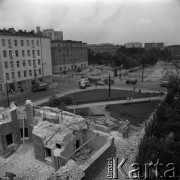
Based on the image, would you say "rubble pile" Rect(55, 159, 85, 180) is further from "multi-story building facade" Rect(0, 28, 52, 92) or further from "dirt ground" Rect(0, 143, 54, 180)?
"multi-story building facade" Rect(0, 28, 52, 92)

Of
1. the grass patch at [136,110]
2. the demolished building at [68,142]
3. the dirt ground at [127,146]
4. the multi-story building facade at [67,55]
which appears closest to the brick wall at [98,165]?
the demolished building at [68,142]

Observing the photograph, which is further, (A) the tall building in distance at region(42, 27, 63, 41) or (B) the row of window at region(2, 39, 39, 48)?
(A) the tall building in distance at region(42, 27, 63, 41)

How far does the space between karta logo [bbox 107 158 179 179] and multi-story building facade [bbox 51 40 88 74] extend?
6730 centimetres

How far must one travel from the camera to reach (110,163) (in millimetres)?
14922

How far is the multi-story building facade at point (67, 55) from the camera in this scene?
77938 mm

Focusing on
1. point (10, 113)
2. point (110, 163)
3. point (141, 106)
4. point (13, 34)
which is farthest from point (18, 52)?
point (110, 163)

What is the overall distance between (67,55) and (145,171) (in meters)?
74.2

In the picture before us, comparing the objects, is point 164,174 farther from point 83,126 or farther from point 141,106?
point 141,106

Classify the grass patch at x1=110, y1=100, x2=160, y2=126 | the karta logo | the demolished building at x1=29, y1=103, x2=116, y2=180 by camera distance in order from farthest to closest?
1. the grass patch at x1=110, y1=100, x2=160, y2=126
2. the demolished building at x1=29, y1=103, x2=116, y2=180
3. the karta logo

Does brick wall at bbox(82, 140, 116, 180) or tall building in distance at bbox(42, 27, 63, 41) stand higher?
tall building in distance at bbox(42, 27, 63, 41)

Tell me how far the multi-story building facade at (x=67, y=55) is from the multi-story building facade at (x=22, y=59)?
24058mm

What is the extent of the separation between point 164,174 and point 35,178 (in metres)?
11.0

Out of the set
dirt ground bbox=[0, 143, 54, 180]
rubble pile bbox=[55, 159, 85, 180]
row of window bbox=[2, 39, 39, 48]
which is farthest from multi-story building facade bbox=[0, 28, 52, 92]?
rubble pile bbox=[55, 159, 85, 180]

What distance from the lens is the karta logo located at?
12.1 metres
